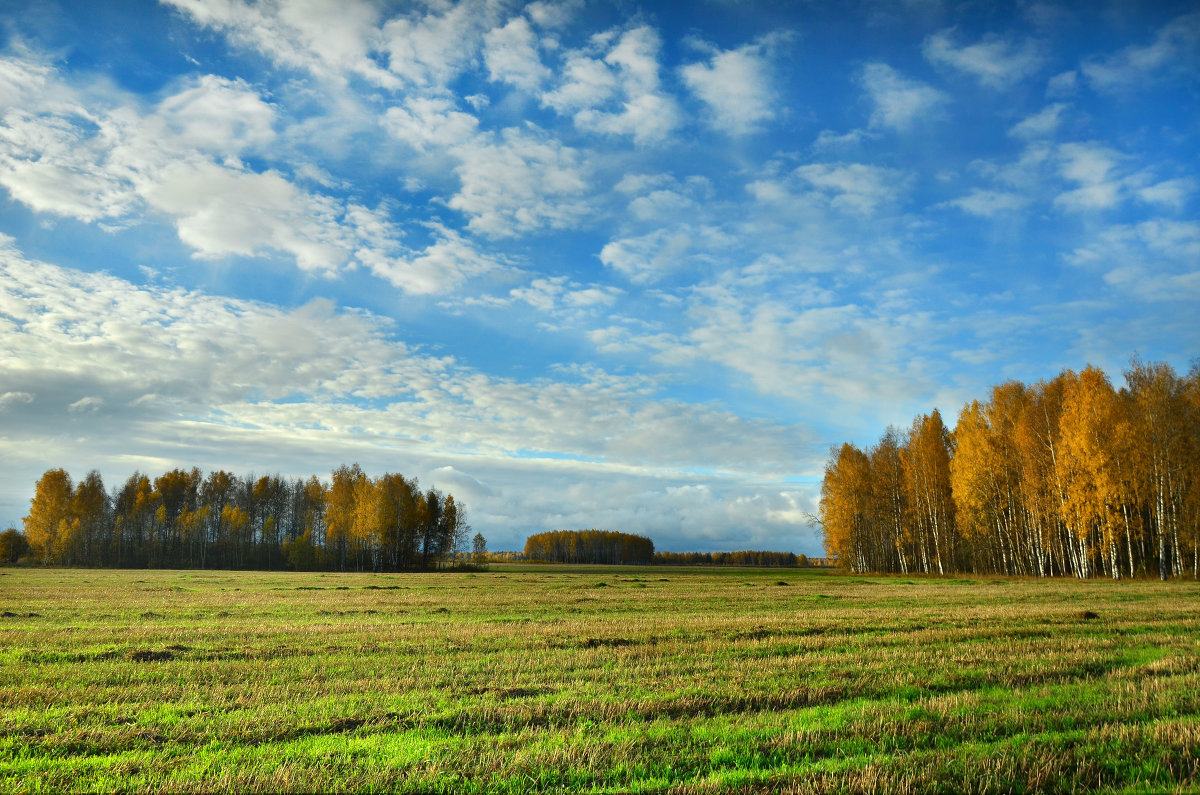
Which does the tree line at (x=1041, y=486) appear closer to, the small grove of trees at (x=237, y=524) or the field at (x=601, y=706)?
the field at (x=601, y=706)

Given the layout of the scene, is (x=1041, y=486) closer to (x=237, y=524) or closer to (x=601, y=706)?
(x=601, y=706)

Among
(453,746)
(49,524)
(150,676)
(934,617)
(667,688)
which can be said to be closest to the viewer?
(453,746)

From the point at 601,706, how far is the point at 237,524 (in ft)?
373

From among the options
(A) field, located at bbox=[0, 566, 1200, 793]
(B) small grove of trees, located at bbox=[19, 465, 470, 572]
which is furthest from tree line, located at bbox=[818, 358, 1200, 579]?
(B) small grove of trees, located at bbox=[19, 465, 470, 572]

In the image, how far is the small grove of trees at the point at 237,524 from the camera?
93.5m

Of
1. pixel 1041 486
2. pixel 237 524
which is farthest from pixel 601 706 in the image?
pixel 237 524

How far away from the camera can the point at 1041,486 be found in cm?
4947

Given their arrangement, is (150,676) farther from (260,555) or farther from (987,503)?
(260,555)

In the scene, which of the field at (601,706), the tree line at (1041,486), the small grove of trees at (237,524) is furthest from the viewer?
the small grove of trees at (237,524)

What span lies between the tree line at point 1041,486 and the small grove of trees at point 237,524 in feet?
205

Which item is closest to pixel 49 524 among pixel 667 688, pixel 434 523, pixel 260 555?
pixel 260 555

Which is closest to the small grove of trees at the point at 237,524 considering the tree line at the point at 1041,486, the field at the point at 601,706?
the tree line at the point at 1041,486

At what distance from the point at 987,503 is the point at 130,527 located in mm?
126551

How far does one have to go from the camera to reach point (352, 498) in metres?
99.6
